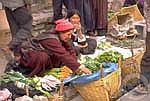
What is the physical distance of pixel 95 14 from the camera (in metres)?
7.98

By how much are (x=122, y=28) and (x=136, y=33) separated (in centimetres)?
27

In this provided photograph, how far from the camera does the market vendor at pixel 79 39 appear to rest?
662 centimetres

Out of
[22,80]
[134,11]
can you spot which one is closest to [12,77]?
[22,80]

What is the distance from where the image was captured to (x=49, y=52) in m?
5.50

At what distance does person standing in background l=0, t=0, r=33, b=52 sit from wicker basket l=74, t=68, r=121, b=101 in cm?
123

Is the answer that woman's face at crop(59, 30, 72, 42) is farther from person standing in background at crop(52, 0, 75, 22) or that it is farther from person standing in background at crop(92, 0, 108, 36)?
person standing in background at crop(92, 0, 108, 36)

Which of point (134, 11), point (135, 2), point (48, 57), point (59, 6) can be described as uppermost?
point (59, 6)

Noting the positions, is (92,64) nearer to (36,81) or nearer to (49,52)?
(49,52)

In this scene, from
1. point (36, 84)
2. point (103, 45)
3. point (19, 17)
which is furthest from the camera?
point (103, 45)

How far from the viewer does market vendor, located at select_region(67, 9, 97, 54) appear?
21.7ft

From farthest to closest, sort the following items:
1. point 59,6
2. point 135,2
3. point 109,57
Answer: point 135,2, point 59,6, point 109,57

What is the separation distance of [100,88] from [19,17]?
5.83 feet

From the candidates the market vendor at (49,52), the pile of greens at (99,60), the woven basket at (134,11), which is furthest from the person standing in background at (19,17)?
the woven basket at (134,11)

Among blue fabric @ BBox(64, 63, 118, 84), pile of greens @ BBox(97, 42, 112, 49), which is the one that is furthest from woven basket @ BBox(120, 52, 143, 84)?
pile of greens @ BBox(97, 42, 112, 49)
